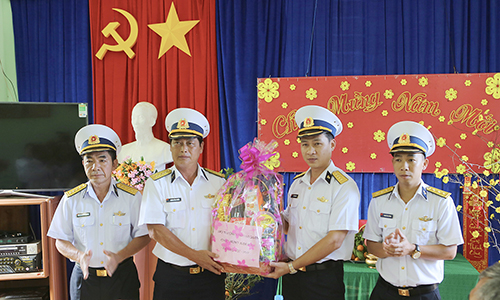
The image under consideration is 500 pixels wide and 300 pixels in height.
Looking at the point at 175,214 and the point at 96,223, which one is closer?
the point at 175,214

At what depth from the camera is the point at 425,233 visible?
197 cm

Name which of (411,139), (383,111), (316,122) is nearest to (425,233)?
(411,139)

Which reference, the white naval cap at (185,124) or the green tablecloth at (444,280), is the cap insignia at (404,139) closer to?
the white naval cap at (185,124)

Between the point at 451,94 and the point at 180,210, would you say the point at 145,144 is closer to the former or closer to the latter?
the point at 180,210

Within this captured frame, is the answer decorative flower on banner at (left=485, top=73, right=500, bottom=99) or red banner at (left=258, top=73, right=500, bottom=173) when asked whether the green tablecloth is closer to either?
red banner at (left=258, top=73, right=500, bottom=173)

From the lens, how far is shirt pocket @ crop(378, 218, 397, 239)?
203 centimetres

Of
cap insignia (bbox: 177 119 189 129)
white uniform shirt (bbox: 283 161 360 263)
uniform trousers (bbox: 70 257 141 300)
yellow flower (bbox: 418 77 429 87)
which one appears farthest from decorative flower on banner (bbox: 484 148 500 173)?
uniform trousers (bbox: 70 257 141 300)

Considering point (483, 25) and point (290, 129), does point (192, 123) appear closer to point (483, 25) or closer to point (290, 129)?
point (290, 129)

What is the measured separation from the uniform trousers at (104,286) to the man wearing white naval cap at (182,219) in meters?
0.22

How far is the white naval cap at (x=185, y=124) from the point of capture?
2.14m

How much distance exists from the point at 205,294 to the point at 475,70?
10.7 feet

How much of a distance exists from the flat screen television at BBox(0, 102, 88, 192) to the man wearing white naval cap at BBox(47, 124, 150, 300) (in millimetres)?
1532

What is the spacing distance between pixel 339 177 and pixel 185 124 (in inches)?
37.1

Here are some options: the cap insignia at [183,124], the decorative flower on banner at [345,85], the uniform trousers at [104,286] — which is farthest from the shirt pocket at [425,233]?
the decorative flower on banner at [345,85]
